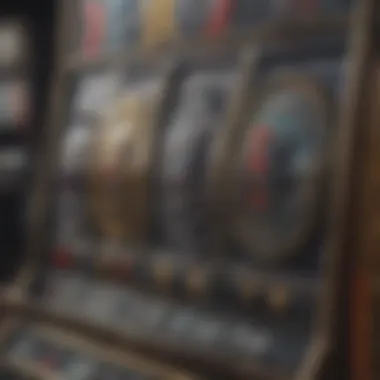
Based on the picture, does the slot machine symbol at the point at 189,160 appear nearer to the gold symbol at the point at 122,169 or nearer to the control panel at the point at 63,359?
the gold symbol at the point at 122,169

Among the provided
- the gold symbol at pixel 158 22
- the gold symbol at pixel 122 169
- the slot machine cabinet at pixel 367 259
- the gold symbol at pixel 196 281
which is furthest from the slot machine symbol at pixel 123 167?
the slot machine cabinet at pixel 367 259

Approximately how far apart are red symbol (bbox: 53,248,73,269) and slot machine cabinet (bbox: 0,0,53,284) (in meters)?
0.61

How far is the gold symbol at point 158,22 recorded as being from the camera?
2.05 meters

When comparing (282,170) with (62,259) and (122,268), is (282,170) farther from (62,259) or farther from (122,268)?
(62,259)

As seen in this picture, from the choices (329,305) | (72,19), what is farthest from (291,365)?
(72,19)

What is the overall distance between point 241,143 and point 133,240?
38cm

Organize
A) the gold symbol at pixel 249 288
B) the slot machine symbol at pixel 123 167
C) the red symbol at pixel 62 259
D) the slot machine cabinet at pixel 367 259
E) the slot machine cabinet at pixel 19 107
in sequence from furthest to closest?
the slot machine cabinet at pixel 19 107 < the red symbol at pixel 62 259 < the slot machine symbol at pixel 123 167 < the gold symbol at pixel 249 288 < the slot machine cabinet at pixel 367 259

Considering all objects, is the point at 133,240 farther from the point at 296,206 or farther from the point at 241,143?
the point at 296,206

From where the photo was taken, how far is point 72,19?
7.79 ft

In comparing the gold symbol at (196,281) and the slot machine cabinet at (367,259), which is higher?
the slot machine cabinet at (367,259)

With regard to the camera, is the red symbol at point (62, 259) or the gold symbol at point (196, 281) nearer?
the gold symbol at point (196, 281)

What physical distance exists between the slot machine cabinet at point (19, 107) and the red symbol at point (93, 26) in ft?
1.70

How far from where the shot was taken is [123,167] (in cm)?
210

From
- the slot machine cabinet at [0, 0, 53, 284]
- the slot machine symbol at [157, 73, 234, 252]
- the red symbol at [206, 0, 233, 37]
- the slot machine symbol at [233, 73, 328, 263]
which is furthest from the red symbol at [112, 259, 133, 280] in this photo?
the slot machine cabinet at [0, 0, 53, 284]
